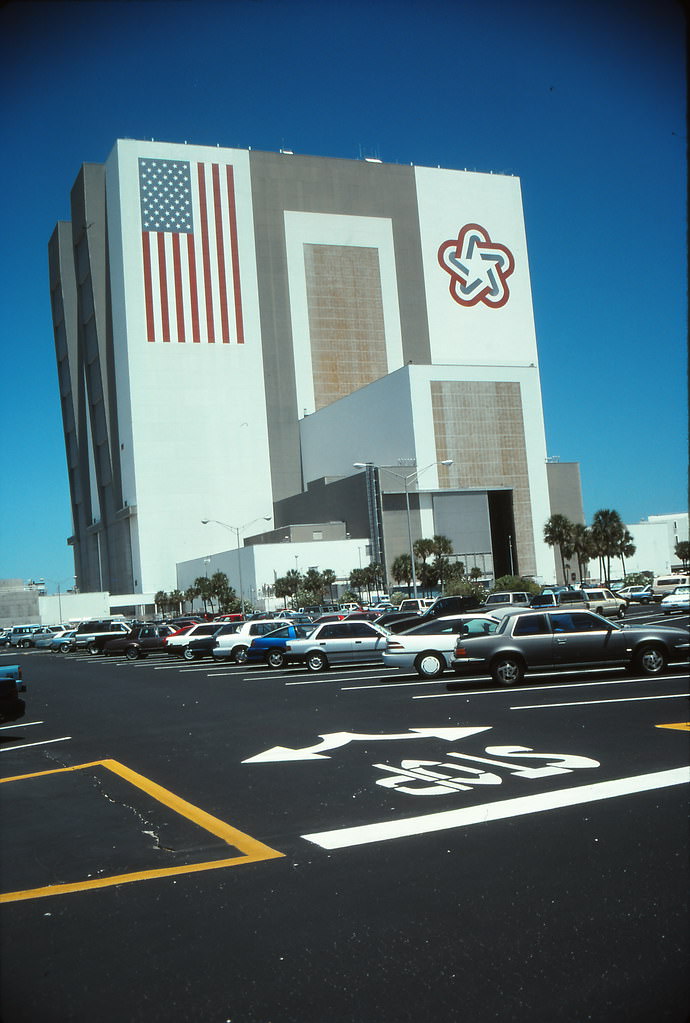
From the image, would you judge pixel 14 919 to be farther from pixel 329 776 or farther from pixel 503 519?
pixel 503 519

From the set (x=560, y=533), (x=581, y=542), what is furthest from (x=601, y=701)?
(x=581, y=542)

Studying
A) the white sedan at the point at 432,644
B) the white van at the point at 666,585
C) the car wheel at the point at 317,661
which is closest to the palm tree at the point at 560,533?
the white van at the point at 666,585

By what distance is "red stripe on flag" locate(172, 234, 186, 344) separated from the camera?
3927 inches

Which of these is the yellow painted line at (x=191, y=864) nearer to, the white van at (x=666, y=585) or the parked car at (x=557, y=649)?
the parked car at (x=557, y=649)

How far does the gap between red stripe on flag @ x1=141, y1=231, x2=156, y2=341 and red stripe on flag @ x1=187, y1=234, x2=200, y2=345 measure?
4598 millimetres

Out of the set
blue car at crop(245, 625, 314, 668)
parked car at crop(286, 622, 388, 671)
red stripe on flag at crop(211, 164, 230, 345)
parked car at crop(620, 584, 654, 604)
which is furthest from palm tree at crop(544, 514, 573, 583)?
parked car at crop(286, 622, 388, 671)

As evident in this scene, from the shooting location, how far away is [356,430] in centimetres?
10150

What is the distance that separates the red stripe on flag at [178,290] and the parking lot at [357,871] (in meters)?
91.4

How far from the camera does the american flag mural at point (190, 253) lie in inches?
3915

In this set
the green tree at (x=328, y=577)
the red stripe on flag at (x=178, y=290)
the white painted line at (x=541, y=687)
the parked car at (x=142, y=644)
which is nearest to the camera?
the white painted line at (x=541, y=687)

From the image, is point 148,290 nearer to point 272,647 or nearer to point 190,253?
point 190,253

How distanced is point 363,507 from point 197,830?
82.5 metres

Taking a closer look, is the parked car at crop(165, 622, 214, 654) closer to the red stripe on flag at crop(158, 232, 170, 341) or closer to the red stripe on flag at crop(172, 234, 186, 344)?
the red stripe on flag at crop(158, 232, 170, 341)

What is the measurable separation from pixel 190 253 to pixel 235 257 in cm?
532
